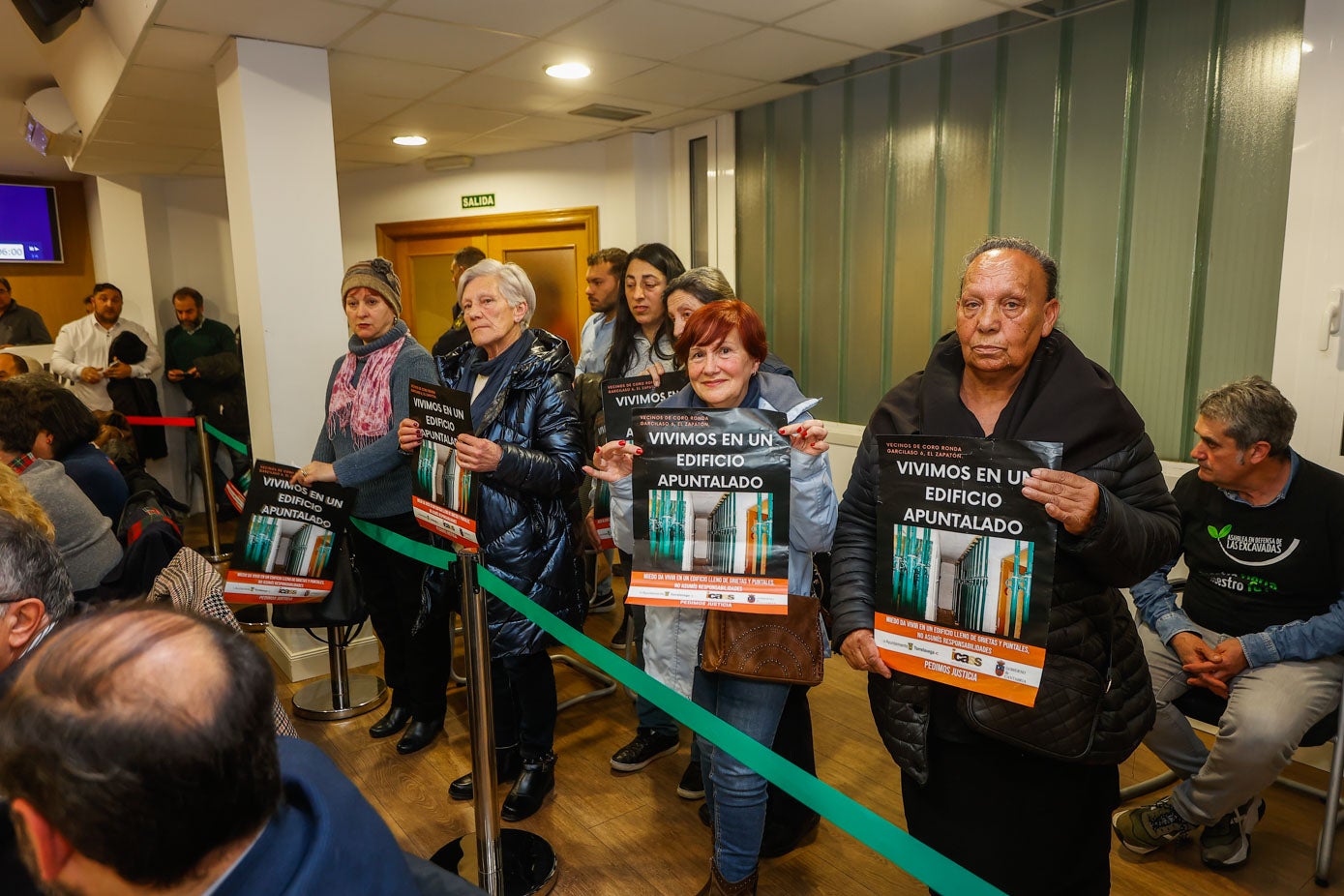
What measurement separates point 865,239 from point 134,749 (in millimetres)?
4147

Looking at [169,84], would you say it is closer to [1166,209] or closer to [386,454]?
[386,454]

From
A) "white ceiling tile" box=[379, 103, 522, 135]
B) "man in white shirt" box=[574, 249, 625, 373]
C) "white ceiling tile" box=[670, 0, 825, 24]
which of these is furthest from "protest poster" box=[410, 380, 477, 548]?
"white ceiling tile" box=[379, 103, 522, 135]

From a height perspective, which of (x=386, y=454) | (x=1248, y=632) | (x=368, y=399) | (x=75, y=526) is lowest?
(x=1248, y=632)

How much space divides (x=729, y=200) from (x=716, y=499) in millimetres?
3808

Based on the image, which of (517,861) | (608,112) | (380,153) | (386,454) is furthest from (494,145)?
(517,861)

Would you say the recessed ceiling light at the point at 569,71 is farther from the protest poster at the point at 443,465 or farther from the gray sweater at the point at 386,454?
the protest poster at the point at 443,465

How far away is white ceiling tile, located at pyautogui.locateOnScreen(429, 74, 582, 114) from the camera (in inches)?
164

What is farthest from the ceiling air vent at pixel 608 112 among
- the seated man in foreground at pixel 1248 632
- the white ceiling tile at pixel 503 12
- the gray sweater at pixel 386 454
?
the seated man in foreground at pixel 1248 632

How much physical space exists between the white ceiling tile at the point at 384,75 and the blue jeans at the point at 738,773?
3154 millimetres

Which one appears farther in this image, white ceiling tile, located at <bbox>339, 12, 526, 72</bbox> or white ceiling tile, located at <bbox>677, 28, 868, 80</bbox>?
white ceiling tile, located at <bbox>677, 28, 868, 80</bbox>

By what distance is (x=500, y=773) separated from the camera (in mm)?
2678

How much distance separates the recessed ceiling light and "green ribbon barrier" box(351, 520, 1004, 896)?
279cm

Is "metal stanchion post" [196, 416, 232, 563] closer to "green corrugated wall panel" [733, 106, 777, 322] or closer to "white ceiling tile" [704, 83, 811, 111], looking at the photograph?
"green corrugated wall panel" [733, 106, 777, 322]

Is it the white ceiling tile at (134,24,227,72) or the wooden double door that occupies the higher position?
the white ceiling tile at (134,24,227,72)
